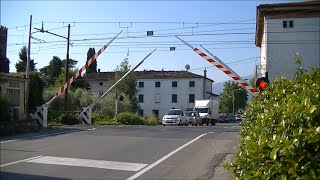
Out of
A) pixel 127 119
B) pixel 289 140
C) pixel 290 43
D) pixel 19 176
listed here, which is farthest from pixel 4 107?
pixel 290 43

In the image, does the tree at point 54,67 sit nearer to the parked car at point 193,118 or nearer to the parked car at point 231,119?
the parked car at point 231,119

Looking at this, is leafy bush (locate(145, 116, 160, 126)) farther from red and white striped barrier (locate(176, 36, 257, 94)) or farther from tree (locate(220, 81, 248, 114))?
tree (locate(220, 81, 248, 114))

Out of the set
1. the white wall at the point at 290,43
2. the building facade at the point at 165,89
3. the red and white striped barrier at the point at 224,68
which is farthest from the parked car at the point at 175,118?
the building facade at the point at 165,89

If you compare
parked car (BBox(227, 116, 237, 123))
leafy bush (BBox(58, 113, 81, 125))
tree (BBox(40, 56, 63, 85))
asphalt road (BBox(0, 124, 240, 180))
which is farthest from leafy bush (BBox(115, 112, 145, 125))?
tree (BBox(40, 56, 63, 85))

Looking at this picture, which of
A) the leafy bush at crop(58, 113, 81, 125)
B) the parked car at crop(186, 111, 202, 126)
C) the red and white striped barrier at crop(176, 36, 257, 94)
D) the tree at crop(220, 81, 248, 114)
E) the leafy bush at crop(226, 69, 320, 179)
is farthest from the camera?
the tree at crop(220, 81, 248, 114)

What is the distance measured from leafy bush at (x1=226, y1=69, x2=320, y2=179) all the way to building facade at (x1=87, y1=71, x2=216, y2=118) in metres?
74.8

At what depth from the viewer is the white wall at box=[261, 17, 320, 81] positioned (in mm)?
35062

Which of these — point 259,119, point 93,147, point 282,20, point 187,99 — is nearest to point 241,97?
point 187,99

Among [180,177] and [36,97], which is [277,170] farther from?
[36,97]

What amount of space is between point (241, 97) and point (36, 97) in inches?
2972

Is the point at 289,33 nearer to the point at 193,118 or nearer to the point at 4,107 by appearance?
the point at 193,118

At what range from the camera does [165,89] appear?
266 feet

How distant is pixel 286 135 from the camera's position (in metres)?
3.52

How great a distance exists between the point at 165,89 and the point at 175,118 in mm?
41255
